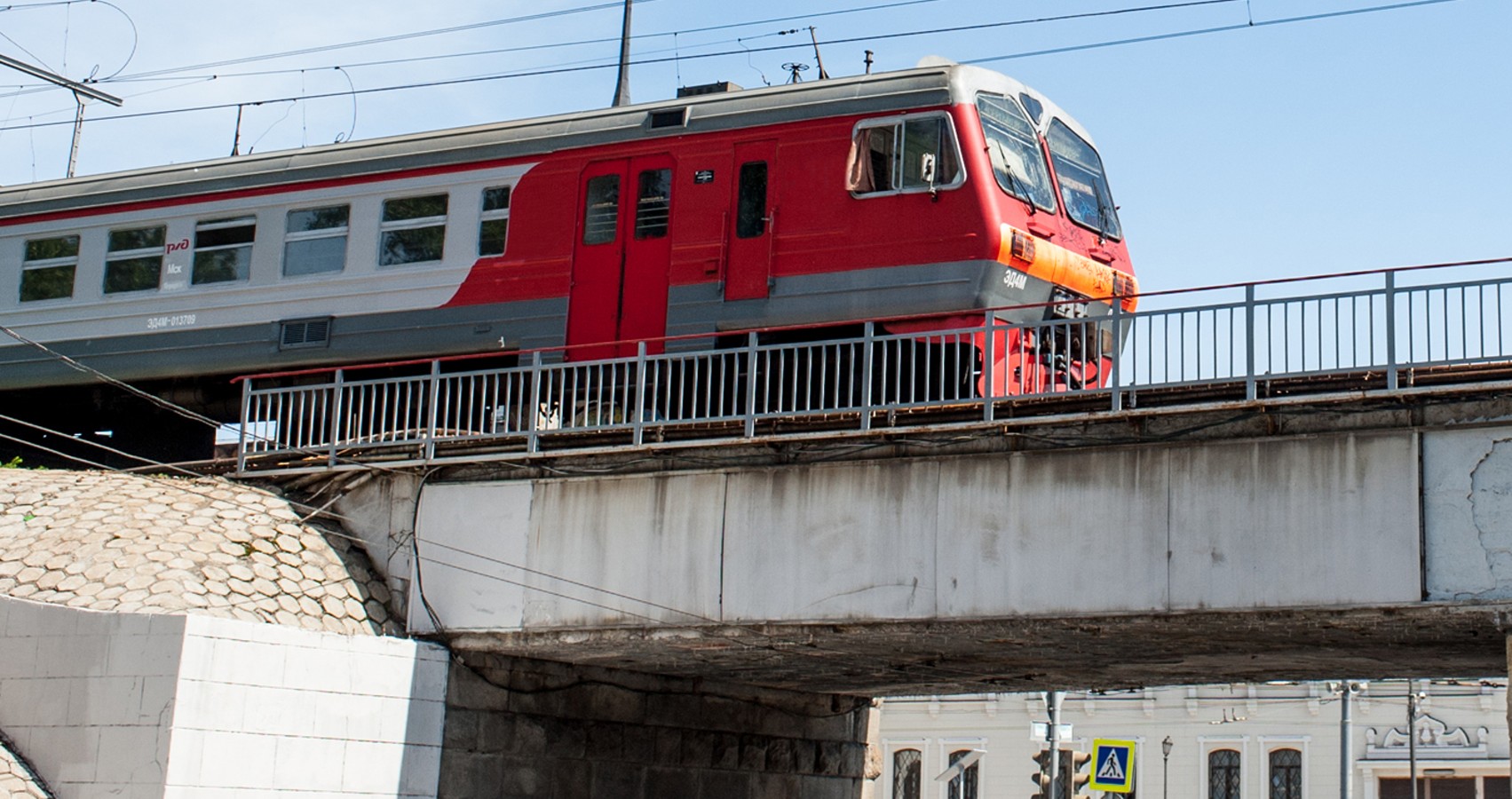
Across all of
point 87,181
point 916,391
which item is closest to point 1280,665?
point 916,391

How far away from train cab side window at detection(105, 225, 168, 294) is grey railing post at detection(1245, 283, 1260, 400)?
1356cm

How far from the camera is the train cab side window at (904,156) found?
18734mm

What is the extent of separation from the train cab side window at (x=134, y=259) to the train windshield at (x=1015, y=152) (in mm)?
10390

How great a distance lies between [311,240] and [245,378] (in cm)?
226

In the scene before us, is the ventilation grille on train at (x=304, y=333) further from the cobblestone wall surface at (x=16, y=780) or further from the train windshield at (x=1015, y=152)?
the train windshield at (x=1015, y=152)

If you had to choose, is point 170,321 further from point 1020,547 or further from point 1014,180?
point 1020,547

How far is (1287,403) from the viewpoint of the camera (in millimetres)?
15023

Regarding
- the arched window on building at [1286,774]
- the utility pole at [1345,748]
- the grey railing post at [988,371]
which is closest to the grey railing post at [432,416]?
the grey railing post at [988,371]

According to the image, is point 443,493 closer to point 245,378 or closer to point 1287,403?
point 245,378

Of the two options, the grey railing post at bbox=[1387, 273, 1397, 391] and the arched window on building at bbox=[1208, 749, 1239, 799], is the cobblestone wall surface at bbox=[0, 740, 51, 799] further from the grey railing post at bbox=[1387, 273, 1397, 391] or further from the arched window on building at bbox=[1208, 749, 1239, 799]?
the arched window on building at bbox=[1208, 749, 1239, 799]

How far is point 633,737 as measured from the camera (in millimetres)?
21125

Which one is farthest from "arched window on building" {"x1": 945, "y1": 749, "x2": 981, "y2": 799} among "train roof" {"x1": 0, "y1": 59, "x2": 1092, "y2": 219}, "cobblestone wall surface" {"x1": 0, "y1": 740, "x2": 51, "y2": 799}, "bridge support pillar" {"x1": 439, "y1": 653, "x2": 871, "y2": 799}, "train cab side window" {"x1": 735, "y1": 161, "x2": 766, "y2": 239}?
"cobblestone wall surface" {"x1": 0, "y1": 740, "x2": 51, "y2": 799}

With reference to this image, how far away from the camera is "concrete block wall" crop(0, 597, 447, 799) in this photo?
644 inches

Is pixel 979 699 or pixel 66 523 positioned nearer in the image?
pixel 66 523
